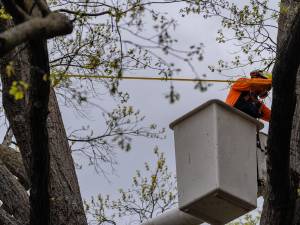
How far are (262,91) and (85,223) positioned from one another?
324 centimetres

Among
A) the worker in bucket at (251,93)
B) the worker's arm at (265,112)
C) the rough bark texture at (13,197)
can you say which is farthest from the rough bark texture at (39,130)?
the worker's arm at (265,112)

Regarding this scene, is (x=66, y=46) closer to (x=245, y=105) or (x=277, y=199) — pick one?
(x=245, y=105)

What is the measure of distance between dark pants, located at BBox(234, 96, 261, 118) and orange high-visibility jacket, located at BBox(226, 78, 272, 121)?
48 mm

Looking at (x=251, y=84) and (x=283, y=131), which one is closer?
(x=283, y=131)

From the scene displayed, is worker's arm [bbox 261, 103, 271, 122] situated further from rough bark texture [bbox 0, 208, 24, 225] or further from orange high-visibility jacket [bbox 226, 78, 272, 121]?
rough bark texture [bbox 0, 208, 24, 225]

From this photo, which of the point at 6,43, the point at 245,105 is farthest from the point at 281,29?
the point at 6,43

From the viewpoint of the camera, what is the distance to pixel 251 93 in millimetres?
9414

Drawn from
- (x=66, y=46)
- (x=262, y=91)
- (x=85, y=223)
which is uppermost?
(x=66, y=46)

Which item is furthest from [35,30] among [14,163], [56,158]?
[14,163]

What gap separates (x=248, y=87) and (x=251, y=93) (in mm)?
72

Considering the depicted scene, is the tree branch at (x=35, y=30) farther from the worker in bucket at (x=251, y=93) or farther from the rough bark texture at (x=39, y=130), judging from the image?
the worker in bucket at (x=251, y=93)

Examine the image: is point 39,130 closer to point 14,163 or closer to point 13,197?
point 13,197

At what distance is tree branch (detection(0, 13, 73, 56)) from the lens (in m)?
4.56

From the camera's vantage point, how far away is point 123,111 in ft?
34.1
